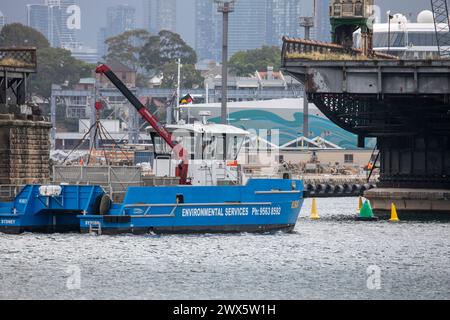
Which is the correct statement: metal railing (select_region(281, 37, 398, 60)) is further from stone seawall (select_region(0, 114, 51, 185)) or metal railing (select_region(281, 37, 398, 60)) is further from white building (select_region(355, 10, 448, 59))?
white building (select_region(355, 10, 448, 59))

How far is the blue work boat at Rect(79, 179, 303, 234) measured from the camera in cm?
5994

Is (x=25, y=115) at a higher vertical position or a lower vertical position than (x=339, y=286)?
higher

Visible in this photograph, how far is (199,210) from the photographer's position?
61.1 metres

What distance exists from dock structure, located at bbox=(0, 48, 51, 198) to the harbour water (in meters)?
11.0

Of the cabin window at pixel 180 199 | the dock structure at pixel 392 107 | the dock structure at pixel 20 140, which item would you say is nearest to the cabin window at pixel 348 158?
the dock structure at pixel 392 107

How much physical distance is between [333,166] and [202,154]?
76.3 meters

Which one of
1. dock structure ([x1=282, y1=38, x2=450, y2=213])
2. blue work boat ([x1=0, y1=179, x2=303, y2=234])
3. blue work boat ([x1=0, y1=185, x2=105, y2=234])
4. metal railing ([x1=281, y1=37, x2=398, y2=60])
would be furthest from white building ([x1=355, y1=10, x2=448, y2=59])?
blue work boat ([x1=0, y1=185, x2=105, y2=234])

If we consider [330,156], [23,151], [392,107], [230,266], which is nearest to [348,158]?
[330,156]

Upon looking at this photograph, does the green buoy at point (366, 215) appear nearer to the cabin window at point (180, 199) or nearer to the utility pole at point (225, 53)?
the cabin window at point (180, 199)

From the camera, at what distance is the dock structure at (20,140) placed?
71.7 m

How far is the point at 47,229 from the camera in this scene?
6203cm
